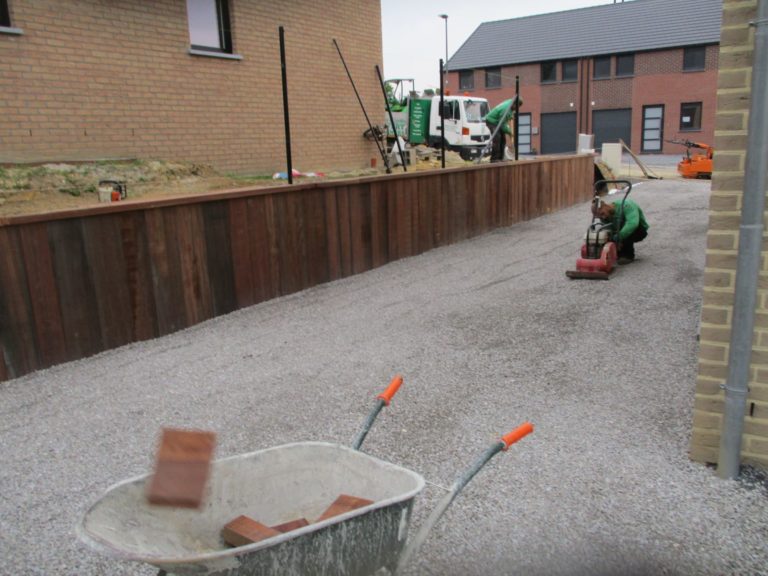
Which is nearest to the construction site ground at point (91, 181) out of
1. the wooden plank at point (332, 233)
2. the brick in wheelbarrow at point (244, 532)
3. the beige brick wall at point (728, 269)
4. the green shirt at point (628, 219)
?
the wooden plank at point (332, 233)

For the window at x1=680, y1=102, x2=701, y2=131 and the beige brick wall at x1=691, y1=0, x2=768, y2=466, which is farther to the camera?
the window at x1=680, y1=102, x2=701, y2=131

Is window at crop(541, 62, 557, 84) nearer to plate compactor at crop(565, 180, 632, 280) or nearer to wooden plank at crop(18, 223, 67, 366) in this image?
plate compactor at crop(565, 180, 632, 280)

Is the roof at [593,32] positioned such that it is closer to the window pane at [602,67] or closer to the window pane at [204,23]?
the window pane at [602,67]

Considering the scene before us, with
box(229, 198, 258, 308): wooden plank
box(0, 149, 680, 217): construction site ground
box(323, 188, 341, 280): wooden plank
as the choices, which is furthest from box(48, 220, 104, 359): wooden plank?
box(323, 188, 341, 280): wooden plank

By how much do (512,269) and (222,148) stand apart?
5.44 m

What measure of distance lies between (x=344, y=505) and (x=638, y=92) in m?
42.3

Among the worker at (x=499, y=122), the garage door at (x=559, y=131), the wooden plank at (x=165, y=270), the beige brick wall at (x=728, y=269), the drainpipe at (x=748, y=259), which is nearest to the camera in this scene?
the drainpipe at (x=748, y=259)

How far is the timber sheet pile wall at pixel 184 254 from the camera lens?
17.6 feet

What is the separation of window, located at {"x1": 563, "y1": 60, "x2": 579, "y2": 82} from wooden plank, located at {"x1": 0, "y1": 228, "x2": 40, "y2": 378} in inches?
1652

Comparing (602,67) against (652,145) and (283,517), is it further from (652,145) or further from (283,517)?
(283,517)

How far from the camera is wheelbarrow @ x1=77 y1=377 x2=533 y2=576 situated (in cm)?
202

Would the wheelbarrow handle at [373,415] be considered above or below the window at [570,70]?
below

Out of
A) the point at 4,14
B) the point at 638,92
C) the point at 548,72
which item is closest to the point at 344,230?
the point at 4,14

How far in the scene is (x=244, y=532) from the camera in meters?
2.30
